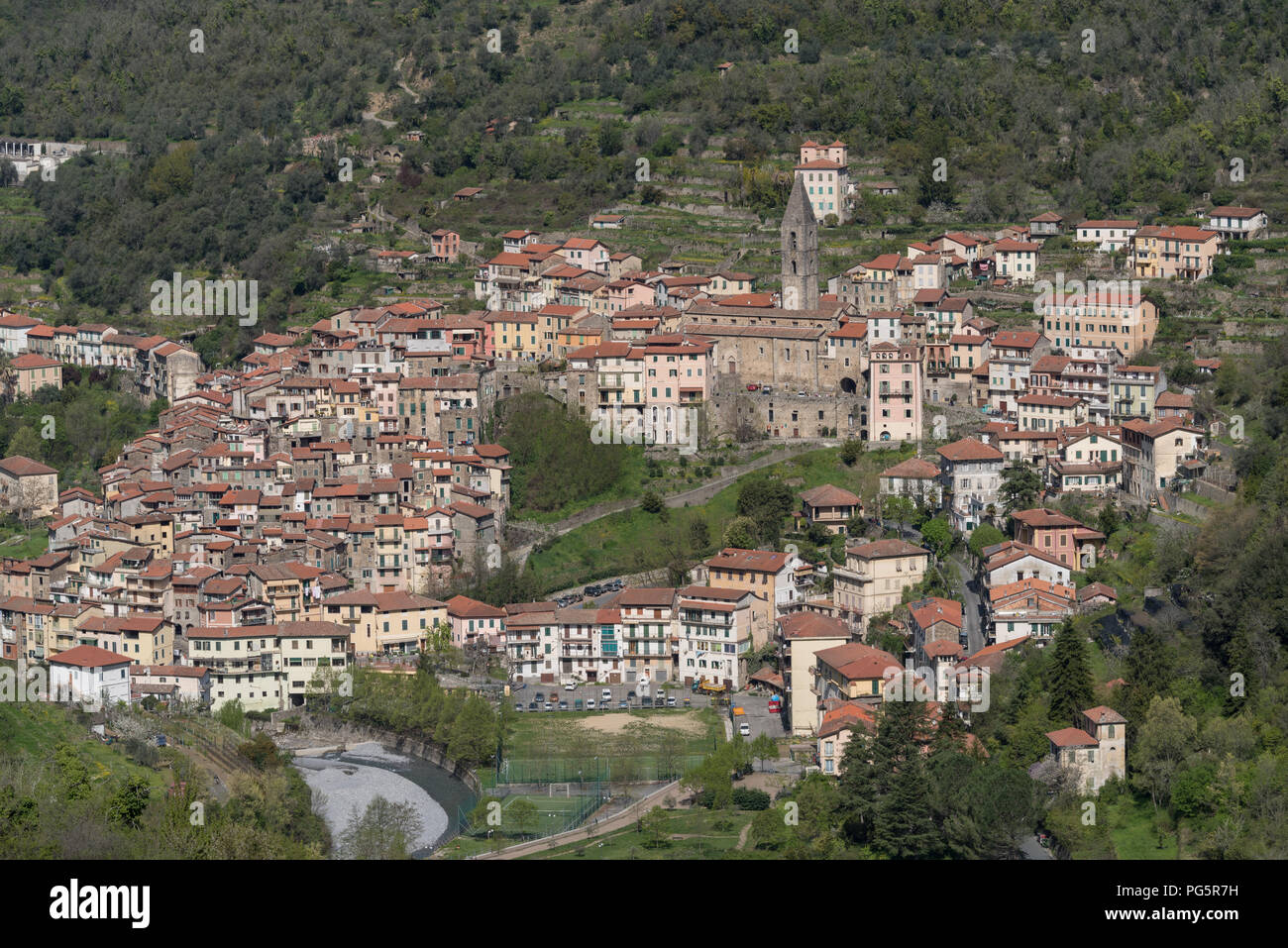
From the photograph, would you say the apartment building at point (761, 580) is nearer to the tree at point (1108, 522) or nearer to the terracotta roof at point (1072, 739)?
the tree at point (1108, 522)

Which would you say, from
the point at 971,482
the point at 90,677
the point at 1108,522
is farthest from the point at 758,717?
the point at 90,677

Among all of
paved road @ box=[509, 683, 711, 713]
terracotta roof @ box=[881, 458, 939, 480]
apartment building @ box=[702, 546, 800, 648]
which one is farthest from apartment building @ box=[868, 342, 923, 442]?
paved road @ box=[509, 683, 711, 713]

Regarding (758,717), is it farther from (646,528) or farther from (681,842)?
(646,528)

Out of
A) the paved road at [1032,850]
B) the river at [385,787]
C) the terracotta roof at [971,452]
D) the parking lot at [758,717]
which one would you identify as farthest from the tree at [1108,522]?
the river at [385,787]

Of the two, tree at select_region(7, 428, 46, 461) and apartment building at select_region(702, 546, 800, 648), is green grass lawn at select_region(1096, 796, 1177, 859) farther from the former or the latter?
tree at select_region(7, 428, 46, 461)

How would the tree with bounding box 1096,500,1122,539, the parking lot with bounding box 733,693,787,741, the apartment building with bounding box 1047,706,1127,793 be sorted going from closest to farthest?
1. the apartment building with bounding box 1047,706,1127,793
2. the parking lot with bounding box 733,693,787,741
3. the tree with bounding box 1096,500,1122,539
